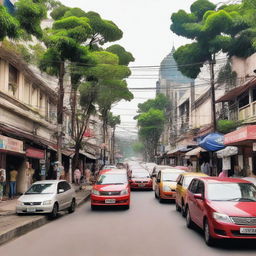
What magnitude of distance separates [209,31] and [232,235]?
2508cm

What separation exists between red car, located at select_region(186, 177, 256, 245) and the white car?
17.7 ft

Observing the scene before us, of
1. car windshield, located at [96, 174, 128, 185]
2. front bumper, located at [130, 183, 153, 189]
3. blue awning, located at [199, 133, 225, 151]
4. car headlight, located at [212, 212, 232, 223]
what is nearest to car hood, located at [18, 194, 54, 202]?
car windshield, located at [96, 174, 128, 185]

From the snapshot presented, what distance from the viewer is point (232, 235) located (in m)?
7.68

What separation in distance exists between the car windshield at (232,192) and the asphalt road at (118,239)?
1.12m

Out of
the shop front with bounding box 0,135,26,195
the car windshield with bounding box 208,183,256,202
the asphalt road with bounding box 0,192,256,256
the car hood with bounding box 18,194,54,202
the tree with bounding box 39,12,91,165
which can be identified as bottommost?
the asphalt road with bounding box 0,192,256,256

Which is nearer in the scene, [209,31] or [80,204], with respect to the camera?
[80,204]

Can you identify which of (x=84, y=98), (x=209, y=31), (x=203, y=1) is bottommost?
(x=84, y=98)

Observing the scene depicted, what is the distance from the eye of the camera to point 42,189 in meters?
14.2

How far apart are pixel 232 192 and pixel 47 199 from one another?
708 cm

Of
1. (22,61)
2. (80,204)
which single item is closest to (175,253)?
(80,204)

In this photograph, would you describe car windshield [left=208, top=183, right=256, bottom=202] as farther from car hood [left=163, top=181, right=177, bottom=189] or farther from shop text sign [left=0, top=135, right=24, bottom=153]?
shop text sign [left=0, top=135, right=24, bottom=153]

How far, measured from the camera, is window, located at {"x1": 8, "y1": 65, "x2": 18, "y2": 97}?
21.5 meters

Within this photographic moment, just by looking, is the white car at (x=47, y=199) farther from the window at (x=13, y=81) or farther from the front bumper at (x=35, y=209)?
the window at (x=13, y=81)

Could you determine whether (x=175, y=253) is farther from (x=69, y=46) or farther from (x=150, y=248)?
(x=69, y=46)
